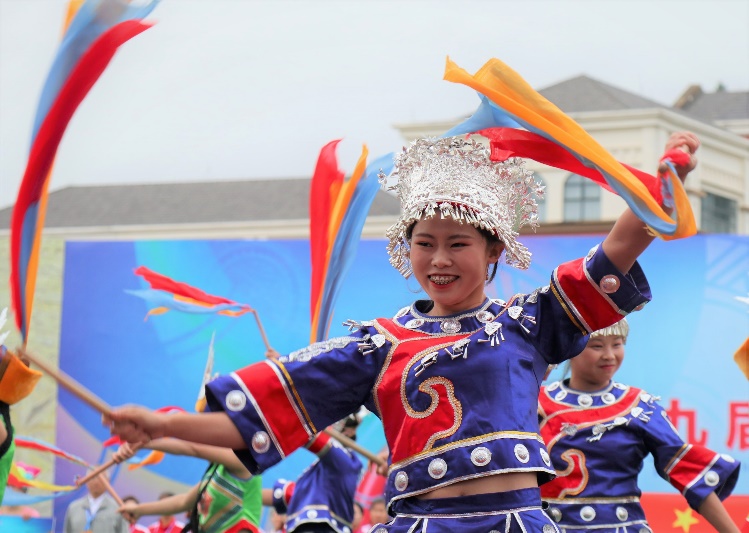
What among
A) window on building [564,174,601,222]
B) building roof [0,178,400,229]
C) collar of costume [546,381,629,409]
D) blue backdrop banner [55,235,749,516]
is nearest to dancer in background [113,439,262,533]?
collar of costume [546,381,629,409]

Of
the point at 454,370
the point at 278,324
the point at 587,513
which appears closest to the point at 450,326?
the point at 454,370

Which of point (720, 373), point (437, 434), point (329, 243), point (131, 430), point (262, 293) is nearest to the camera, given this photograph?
point (131, 430)

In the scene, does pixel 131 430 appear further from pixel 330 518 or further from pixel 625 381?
pixel 625 381

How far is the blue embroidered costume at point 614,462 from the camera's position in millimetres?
5371

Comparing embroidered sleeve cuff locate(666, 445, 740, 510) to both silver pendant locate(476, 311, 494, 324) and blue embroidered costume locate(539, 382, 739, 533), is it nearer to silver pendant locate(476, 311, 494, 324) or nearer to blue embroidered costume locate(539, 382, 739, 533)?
blue embroidered costume locate(539, 382, 739, 533)

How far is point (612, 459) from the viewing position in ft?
17.9

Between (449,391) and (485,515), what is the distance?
1.07 ft

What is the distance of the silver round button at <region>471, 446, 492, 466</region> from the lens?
134 inches

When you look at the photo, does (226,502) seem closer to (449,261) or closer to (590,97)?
(449,261)

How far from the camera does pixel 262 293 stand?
41.1 ft

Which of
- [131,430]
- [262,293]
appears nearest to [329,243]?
[131,430]

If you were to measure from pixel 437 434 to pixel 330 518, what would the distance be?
3.90 metres

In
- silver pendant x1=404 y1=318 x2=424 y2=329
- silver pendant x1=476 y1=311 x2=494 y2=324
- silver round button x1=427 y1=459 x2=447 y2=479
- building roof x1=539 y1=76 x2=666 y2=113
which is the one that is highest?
building roof x1=539 y1=76 x2=666 y2=113

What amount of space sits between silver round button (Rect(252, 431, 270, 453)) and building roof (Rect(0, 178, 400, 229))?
91.4ft
